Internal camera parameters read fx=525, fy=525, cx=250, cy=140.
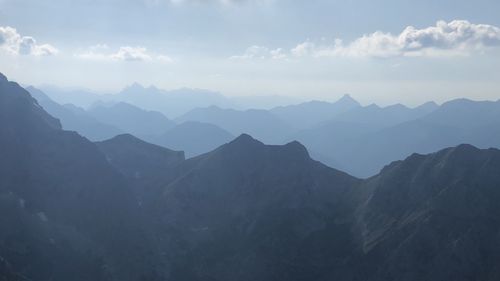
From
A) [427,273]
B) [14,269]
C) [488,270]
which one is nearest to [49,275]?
[14,269]

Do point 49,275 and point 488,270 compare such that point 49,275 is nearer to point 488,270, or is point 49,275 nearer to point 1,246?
point 1,246

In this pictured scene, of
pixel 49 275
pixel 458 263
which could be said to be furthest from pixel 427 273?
pixel 49 275

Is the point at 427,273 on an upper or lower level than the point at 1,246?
lower

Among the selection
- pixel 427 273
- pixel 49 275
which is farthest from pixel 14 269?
pixel 427 273

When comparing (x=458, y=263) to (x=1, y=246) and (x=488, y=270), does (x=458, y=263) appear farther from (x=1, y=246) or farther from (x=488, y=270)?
(x=1, y=246)

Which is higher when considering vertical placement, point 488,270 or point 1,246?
point 1,246

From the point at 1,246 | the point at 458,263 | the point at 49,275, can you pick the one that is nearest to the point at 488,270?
the point at 458,263

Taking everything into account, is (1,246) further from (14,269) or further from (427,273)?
(427,273)

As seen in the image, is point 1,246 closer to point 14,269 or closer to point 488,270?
point 14,269
